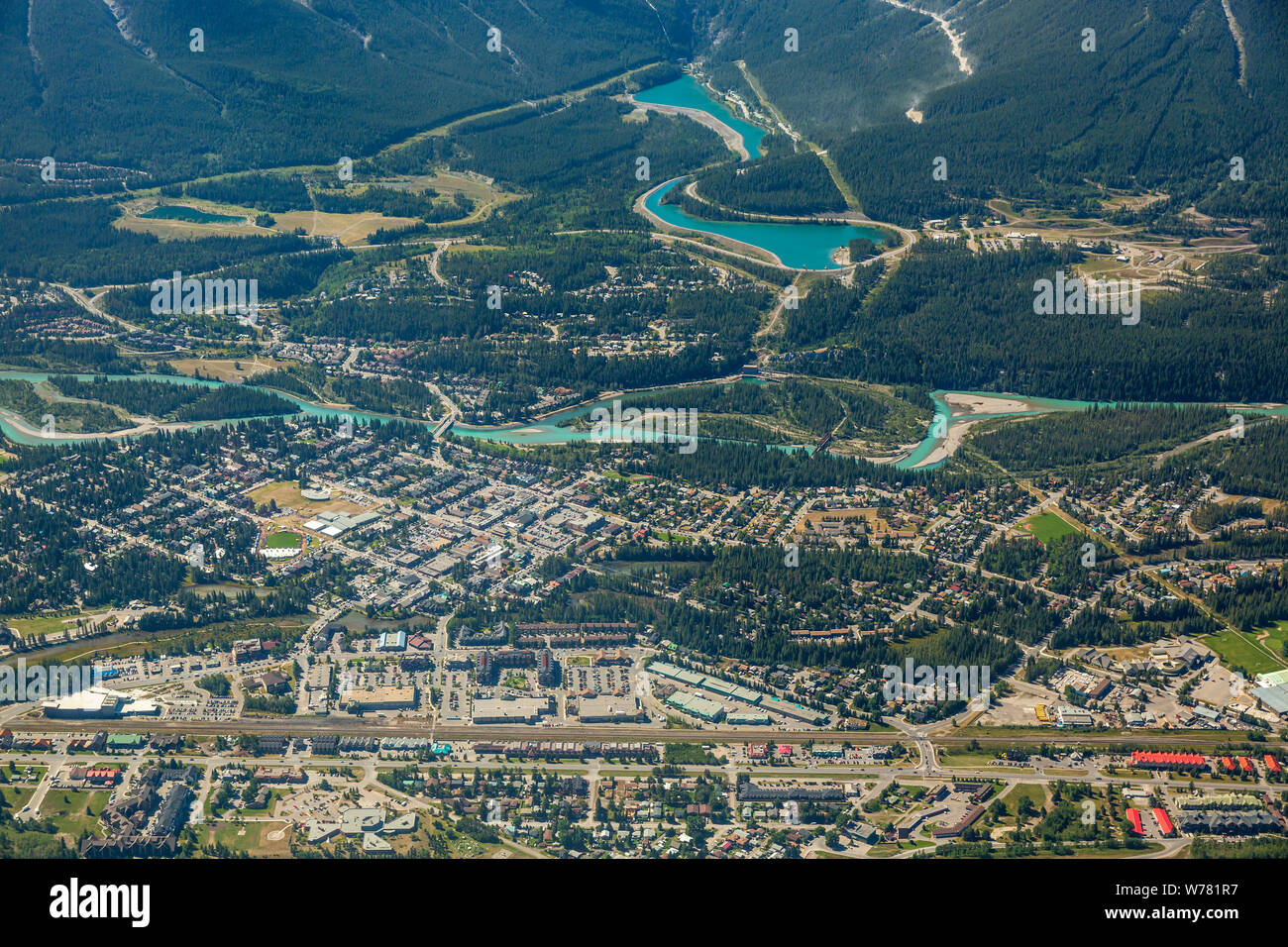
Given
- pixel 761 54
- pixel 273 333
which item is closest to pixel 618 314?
pixel 273 333

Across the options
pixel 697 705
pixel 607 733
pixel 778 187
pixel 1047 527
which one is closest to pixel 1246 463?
pixel 1047 527

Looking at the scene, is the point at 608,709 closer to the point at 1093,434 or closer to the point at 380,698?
the point at 380,698

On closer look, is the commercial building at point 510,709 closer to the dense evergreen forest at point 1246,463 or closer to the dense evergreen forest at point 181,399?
the dense evergreen forest at point 181,399

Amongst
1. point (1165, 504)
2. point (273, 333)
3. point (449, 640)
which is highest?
point (273, 333)

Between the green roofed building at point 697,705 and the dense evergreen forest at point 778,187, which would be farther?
the dense evergreen forest at point 778,187

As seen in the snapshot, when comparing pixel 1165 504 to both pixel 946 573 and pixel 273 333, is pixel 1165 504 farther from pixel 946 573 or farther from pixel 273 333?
pixel 273 333

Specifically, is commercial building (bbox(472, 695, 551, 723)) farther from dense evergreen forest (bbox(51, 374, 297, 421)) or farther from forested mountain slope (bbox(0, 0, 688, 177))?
forested mountain slope (bbox(0, 0, 688, 177))

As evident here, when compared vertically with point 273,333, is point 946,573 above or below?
below

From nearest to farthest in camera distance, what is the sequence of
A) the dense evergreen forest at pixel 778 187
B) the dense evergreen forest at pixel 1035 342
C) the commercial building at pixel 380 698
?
1. the commercial building at pixel 380 698
2. the dense evergreen forest at pixel 1035 342
3. the dense evergreen forest at pixel 778 187

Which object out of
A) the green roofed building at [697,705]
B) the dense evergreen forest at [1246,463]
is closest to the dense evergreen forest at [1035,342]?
the dense evergreen forest at [1246,463]

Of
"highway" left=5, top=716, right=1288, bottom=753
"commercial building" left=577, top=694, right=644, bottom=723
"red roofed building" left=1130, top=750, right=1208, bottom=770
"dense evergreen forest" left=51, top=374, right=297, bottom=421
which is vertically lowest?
"red roofed building" left=1130, top=750, right=1208, bottom=770

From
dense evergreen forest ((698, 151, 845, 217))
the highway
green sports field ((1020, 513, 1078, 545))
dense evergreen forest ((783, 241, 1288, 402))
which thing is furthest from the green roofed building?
dense evergreen forest ((698, 151, 845, 217))
